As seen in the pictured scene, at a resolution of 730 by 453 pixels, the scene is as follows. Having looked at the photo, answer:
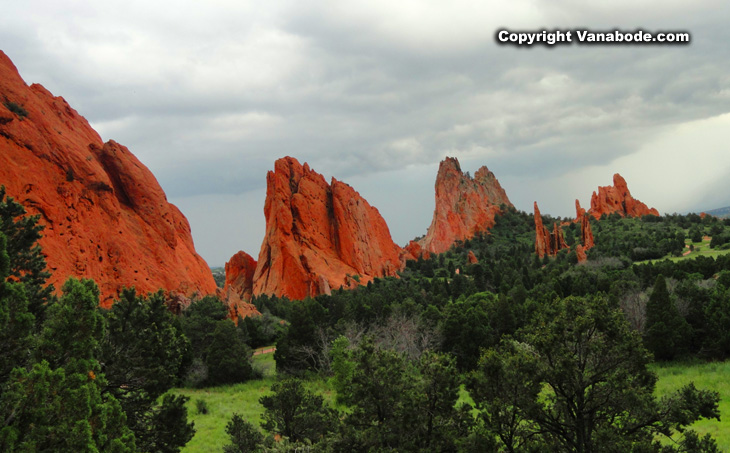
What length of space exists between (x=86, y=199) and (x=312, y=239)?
45943mm

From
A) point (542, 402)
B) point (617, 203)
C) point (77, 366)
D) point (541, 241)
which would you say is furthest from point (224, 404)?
point (617, 203)

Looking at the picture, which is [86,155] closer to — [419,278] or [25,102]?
[25,102]

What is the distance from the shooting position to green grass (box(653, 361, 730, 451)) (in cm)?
2111

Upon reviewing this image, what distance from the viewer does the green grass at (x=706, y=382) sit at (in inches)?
831

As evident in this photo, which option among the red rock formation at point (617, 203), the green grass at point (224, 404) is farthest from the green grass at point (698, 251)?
the green grass at point (224, 404)

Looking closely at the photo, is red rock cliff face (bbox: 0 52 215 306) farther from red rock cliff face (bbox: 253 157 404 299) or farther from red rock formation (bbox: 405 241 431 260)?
red rock formation (bbox: 405 241 431 260)

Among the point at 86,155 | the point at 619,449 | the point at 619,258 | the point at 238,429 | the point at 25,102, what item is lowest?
the point at 238,429

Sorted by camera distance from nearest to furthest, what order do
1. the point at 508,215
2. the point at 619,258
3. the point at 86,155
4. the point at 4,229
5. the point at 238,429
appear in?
1. the point at 4,229
2. the point at 238,429
3. the point at 86,155
4. the point at 619,258
5. the point at 508,215

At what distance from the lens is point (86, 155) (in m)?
54.6

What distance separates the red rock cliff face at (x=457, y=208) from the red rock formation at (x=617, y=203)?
92.4ft

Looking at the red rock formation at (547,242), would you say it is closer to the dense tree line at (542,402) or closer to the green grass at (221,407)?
Result: the green grass at (221,407)

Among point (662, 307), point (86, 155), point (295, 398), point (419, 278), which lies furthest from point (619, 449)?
point (419, 278)

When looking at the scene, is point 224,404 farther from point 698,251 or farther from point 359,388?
point 698,251

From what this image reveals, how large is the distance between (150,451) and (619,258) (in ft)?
253
